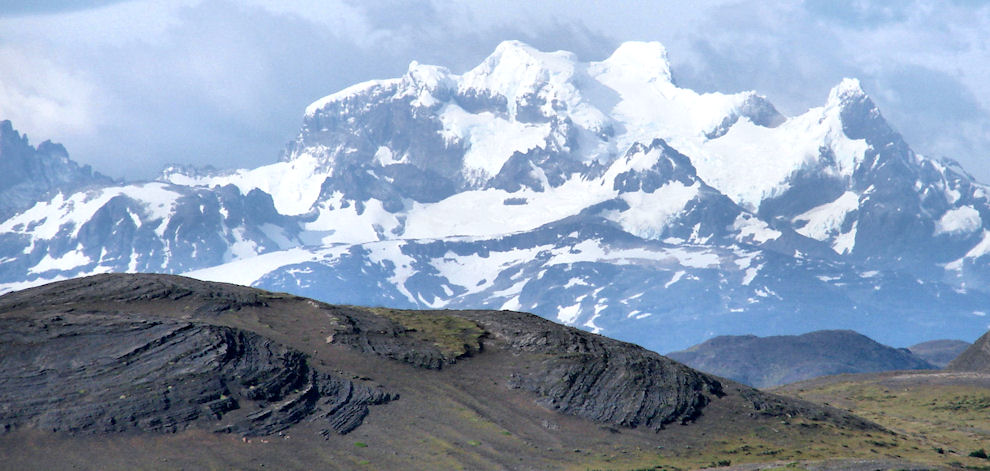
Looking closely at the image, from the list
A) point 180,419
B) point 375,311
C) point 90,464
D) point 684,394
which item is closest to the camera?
point 90,464

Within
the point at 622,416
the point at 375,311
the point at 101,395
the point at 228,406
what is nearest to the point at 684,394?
the point at 622,416

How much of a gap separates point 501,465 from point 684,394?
97.7 feet

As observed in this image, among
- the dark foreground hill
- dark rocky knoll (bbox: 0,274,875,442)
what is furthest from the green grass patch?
the dark foreground hill

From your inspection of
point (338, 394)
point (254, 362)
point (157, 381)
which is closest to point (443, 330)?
point (338, 394)

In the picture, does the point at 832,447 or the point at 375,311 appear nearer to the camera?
the point at 832,447

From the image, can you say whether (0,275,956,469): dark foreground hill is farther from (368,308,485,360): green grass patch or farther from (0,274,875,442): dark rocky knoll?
(368,308,485,360): green grass patch

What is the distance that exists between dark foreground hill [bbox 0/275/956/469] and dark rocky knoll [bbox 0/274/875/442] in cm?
18

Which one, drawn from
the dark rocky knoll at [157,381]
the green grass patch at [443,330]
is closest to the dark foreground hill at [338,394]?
the dark rocky knoll at [157,381]

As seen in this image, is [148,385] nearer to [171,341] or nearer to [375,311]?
[171,341]

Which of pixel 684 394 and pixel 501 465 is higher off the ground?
pixel 684 394

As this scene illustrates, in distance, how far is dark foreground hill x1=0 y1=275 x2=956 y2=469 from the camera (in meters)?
90.4

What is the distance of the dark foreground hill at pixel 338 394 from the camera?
9044cm

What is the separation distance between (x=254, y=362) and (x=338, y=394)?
7.56 metres

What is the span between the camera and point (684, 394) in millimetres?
118875
